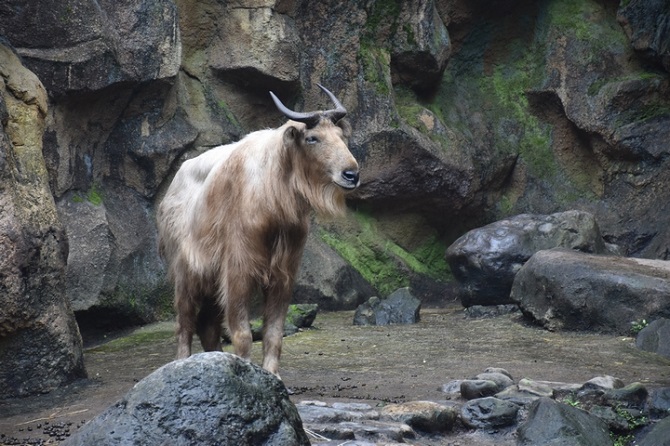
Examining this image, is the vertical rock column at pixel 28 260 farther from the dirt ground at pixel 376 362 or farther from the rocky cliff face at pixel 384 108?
the rocky cliff face at pixel 384 108

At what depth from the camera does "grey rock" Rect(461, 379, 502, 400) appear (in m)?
6.50

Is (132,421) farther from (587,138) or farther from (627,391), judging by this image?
(587,138)

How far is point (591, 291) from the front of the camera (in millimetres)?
9383

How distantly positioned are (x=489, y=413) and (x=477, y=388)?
47cm

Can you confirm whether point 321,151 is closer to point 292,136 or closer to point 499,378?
point 292,136

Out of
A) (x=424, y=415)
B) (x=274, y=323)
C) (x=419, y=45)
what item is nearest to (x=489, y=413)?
(x=424, y=415)

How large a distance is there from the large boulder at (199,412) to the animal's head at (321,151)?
2407 mm

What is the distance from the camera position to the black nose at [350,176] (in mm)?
6914

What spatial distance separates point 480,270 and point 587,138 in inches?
110

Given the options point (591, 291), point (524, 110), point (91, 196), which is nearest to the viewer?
point (591, 291)

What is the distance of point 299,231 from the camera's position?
707 cm

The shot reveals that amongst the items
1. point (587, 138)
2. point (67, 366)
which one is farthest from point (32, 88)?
point (587, 138)

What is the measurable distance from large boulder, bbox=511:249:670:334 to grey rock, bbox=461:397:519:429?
3.36 meters

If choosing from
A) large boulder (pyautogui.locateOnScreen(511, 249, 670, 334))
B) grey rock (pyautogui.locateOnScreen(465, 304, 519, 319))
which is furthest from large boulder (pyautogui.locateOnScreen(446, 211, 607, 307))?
large boulder (pyautogui.locateOnScreen(511, 249, 670, 334))
